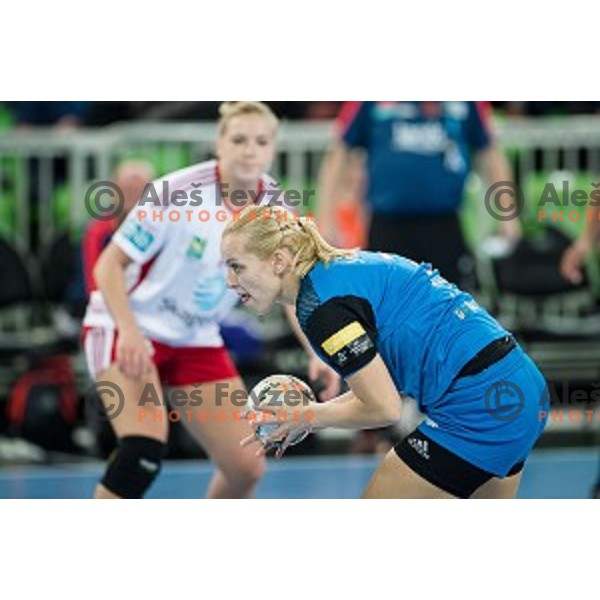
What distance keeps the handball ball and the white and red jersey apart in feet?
3.72

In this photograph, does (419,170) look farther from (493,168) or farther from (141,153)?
(141,153)

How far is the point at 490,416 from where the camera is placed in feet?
20.0

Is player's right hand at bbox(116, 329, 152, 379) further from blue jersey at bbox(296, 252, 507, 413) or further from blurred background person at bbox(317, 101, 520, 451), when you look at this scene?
blurred background person at bbox(317, 101, 520, 451)

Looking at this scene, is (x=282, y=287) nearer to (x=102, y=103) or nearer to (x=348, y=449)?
(x=348, y=449)

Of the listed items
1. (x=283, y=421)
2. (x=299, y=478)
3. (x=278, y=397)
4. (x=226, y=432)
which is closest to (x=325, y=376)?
(x=226, y=432)

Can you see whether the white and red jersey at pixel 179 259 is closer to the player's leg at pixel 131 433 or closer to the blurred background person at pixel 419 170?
the player's leg at pixel 131 433

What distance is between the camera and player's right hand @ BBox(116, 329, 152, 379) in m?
7.36

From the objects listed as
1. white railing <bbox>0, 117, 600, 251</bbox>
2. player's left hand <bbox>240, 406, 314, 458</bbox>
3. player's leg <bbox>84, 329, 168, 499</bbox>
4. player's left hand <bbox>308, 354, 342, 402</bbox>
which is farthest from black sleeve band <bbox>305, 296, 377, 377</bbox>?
white railing <bbox>0, 117, 600, 251</bbox>

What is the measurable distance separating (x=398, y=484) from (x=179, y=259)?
1901mm

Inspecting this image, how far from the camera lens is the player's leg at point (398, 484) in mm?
6156

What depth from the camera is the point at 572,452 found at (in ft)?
37.1

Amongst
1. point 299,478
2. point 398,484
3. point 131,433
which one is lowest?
point 299,478

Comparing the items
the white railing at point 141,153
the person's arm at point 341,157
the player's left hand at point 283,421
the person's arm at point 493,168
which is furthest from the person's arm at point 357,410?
the white railing at point 141,153
